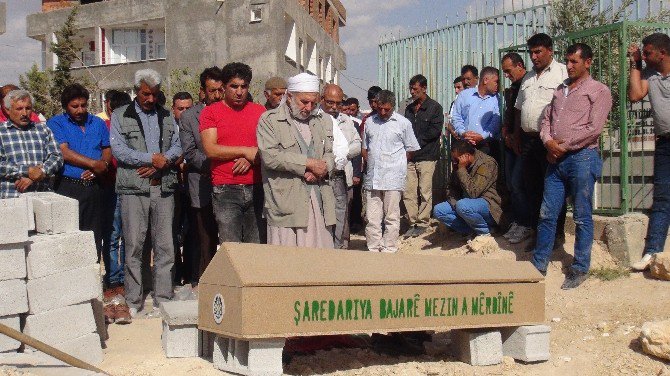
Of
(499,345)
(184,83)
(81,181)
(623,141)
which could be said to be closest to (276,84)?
(81,181)

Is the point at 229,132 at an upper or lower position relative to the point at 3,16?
lower

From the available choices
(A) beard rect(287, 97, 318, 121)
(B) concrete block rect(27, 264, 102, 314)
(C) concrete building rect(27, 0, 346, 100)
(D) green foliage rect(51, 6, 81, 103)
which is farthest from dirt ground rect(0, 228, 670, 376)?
(D) green foliage rect(51, 6, 81, 103)

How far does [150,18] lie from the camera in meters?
29.1

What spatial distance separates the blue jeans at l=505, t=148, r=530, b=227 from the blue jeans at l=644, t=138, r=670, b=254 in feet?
4.47

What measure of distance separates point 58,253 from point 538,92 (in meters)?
4.59

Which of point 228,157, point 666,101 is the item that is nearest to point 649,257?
point 666,101

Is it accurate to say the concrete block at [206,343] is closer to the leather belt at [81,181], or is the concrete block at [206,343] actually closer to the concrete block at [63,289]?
the concrete block at [63,289]

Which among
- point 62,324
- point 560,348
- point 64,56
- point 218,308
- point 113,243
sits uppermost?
point 64,56

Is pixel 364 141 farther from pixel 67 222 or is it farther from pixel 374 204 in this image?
pixel 67 222

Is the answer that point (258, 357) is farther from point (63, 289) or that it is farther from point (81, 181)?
point (81, 181)

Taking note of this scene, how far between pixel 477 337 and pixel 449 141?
16.4 ft

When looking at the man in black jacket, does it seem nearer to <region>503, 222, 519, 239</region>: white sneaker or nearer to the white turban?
<region>503, 222, 519, 239</region>: white sneaker

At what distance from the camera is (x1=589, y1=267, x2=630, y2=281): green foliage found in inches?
281

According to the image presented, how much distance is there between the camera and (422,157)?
978cm
